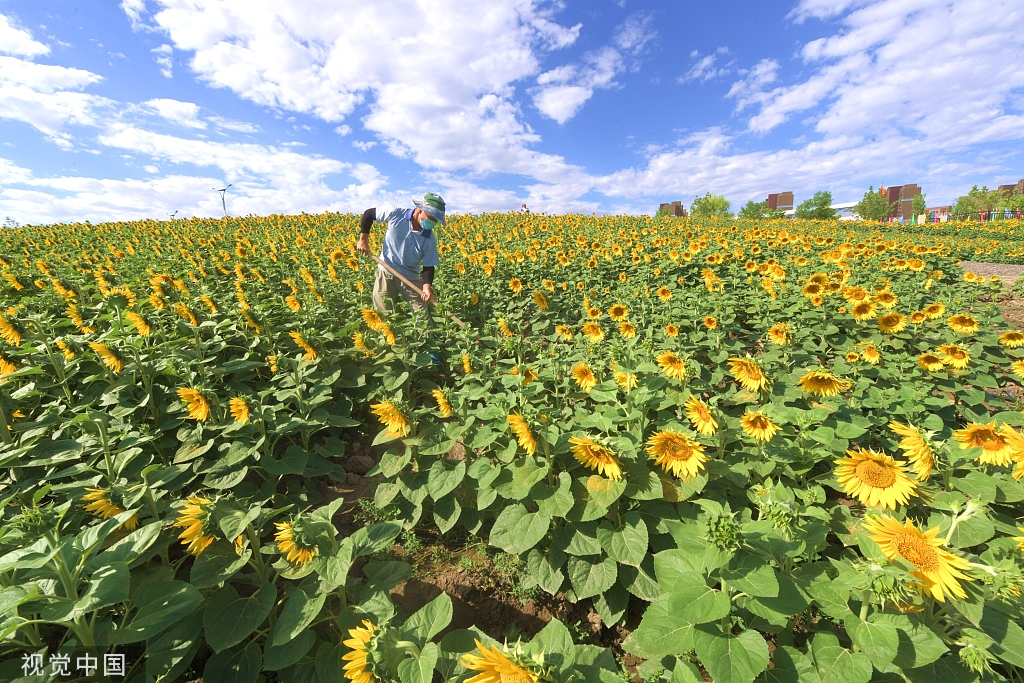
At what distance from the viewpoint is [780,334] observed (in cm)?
472

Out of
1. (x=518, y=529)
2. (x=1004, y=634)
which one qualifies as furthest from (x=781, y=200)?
(x=518, y=529)

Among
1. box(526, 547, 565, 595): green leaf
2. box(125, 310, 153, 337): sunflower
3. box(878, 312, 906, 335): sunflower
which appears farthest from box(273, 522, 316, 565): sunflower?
box(878, 312, 906, 335): sunflower

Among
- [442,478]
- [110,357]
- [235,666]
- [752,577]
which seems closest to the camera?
[752,577]

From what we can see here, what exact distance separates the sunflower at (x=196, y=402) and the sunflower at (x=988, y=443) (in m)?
5.06

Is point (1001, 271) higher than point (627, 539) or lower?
higher

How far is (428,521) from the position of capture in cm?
354

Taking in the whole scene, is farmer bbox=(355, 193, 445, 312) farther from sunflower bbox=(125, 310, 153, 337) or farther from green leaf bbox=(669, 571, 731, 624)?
green leaf bbox=(669, 571, 731, 624)

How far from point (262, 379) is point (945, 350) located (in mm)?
7842

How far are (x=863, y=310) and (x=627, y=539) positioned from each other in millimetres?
5318

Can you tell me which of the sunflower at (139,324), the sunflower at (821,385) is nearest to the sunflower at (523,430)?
the sunflower at (821,385)

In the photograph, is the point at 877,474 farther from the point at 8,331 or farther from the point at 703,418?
the point at 8,331

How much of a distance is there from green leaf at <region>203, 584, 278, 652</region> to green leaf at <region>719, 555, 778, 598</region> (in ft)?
7.17

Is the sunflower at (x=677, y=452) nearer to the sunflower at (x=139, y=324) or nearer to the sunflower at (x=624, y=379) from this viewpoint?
the sunflower at (x=624, y=379)

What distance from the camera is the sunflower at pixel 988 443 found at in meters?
2.31
